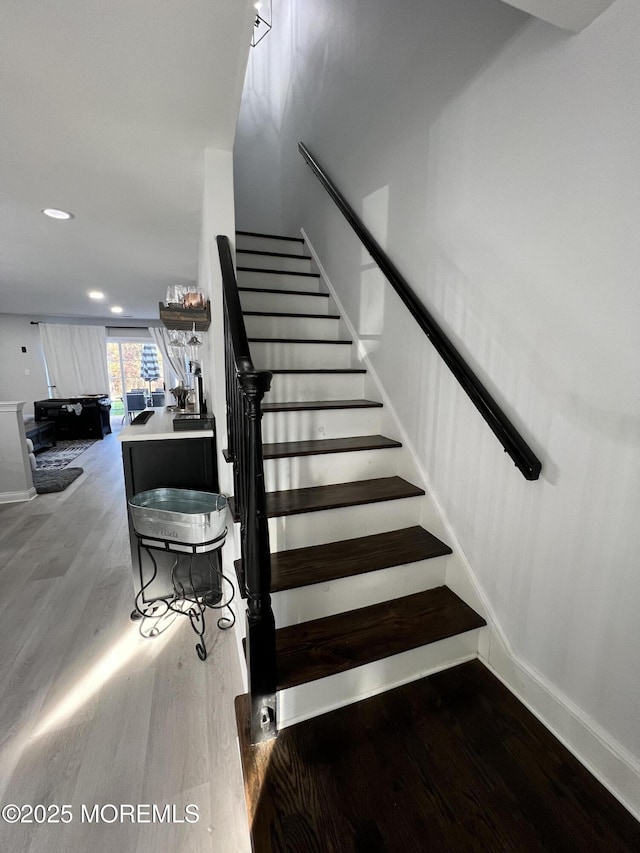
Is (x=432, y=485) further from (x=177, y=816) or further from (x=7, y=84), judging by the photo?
(x=7, y=84)

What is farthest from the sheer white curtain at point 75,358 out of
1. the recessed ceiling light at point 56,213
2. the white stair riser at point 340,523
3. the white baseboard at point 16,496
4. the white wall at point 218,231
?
the white stair riser at point 340,523

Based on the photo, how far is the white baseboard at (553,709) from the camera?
3.27ft

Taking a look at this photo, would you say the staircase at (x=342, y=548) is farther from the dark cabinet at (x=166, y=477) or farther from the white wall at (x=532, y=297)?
the dark cabinet at (x=166, y=477)

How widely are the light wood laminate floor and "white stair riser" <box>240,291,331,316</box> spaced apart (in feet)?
6.69

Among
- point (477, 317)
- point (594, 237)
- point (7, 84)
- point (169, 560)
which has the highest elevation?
point (7, 84)

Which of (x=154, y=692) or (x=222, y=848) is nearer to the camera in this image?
(x=222, y=848)

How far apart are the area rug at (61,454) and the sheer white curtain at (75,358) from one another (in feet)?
4.38

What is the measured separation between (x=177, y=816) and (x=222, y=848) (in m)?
0.18

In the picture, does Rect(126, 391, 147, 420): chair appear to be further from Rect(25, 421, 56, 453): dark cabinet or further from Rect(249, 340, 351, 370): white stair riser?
Rect(249, 340, 351, 370): white stair riser

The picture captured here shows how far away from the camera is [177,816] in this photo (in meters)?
1.12

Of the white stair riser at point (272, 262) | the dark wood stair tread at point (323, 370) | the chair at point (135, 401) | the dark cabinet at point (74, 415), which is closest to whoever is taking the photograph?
the dark wood stair tread at point (323, 370)

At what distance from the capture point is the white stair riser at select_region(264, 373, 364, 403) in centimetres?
216

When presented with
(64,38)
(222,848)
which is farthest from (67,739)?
(64,38)

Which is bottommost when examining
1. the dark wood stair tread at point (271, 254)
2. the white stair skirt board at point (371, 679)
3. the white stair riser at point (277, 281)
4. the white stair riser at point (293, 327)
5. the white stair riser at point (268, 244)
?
the white stair skirt board at point (371, 679)
